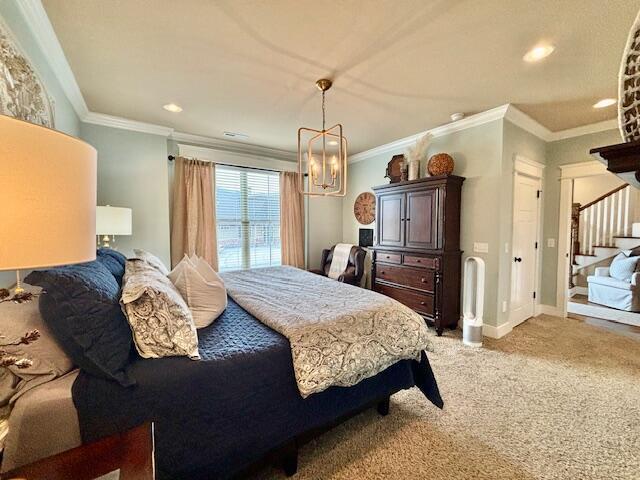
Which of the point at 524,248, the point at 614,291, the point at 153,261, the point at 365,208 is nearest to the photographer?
the point at 153,261

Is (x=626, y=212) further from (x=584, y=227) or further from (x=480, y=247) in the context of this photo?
(x=480, y=247)

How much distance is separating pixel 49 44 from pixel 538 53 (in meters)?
3.54

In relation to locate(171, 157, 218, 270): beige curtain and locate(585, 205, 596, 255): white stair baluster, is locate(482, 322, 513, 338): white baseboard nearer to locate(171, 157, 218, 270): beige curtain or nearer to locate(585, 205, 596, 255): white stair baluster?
locate(171, 157, 218, 270): beige curtain

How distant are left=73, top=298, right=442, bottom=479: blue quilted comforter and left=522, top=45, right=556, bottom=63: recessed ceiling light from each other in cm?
270

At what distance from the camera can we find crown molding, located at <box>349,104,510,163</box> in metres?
2.98

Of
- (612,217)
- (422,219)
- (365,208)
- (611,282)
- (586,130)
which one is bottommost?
(611,282)

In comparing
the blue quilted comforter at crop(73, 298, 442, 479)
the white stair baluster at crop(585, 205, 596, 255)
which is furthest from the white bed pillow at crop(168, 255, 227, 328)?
the white stair baluster at crop(585, 205, 596, 255)

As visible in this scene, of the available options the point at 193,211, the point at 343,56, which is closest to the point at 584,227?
the point at 343,56

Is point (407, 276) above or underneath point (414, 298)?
above

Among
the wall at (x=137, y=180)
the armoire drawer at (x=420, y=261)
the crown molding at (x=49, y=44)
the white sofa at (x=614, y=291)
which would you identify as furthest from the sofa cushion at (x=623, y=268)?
the crown molding at (x=49, y=44)

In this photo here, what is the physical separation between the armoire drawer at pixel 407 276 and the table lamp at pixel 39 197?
329cm

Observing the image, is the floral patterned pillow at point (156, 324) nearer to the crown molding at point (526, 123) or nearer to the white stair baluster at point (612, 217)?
the crown molding at point (526, 123)

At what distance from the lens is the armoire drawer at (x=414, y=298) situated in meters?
3.27

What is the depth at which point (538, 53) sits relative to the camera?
200cm
